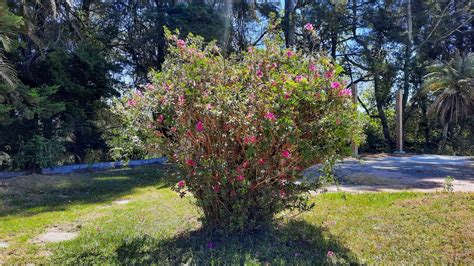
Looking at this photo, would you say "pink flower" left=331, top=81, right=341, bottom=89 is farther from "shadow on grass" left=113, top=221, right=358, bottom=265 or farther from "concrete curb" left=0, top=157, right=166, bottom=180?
"concrete curb" left=0, top=157, right=166, bottom=180

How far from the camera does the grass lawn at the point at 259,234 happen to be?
3.19m

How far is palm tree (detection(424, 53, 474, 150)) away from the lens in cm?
1758

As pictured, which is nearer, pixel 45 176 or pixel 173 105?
pixel 173 105

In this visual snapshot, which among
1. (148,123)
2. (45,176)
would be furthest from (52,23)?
(148,123)

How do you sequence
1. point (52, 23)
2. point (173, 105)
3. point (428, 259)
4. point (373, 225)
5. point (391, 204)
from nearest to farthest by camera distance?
1. point (428, 259)
2. point (173, 105)
3. point (373, 225)
4. point (391, 204)
5. point (52, 23)

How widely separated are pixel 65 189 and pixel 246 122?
18.1ft

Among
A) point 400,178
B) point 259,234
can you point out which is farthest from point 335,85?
point 400,178

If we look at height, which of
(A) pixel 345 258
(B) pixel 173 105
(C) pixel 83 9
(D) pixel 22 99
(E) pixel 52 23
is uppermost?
(C) pixel 83 9

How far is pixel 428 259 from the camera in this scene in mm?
3033

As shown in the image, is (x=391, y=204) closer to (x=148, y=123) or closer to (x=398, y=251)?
(x=398, y=251)

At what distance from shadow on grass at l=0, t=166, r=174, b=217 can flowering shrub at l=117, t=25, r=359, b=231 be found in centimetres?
157

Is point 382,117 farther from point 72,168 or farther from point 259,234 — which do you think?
point 259,234

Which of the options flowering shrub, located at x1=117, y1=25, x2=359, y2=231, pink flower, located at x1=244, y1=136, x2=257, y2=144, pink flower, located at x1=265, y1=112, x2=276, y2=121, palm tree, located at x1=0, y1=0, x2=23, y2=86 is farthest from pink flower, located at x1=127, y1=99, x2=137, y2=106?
palm tree, located at x1=0, y1=0, x2=23, y2=86

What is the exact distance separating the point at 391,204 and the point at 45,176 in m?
7.27
